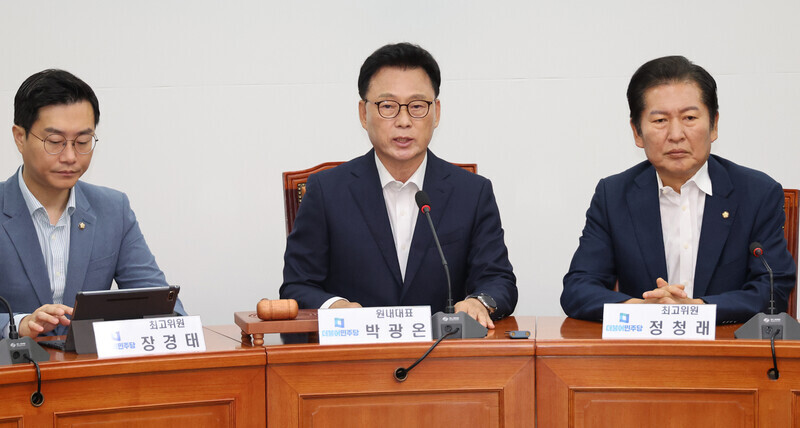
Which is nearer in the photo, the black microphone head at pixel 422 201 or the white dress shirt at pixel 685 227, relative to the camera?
the black microphone head at pixel 422 201

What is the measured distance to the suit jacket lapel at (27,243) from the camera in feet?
7.15

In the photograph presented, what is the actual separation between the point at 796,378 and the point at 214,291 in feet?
7.38

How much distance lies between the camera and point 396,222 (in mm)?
2332

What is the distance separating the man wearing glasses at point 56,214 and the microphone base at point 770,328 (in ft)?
4.44

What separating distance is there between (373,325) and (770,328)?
82 cm

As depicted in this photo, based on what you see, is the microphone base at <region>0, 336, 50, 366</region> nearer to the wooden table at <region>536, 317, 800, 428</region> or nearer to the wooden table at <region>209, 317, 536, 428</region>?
the wooden table at <region>209, 317, 536, 428</region>

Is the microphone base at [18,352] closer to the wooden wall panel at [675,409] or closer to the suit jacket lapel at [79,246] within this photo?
the suit jacket lapel at [79,246]

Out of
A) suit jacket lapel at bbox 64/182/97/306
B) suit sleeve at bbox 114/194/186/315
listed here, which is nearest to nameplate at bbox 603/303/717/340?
suit sleeve at bbox 114/194/186/315

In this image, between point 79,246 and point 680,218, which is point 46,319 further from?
point 680,218

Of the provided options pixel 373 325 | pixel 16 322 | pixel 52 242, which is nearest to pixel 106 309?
pixel 16 322

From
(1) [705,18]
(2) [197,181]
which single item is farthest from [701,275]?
(2) [197,181]

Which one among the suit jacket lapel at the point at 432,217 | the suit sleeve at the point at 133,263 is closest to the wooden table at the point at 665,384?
the suit jacket lapel at the point at 432,217

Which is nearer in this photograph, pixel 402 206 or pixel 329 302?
pixel 329 302

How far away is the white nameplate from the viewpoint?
1.64 m
